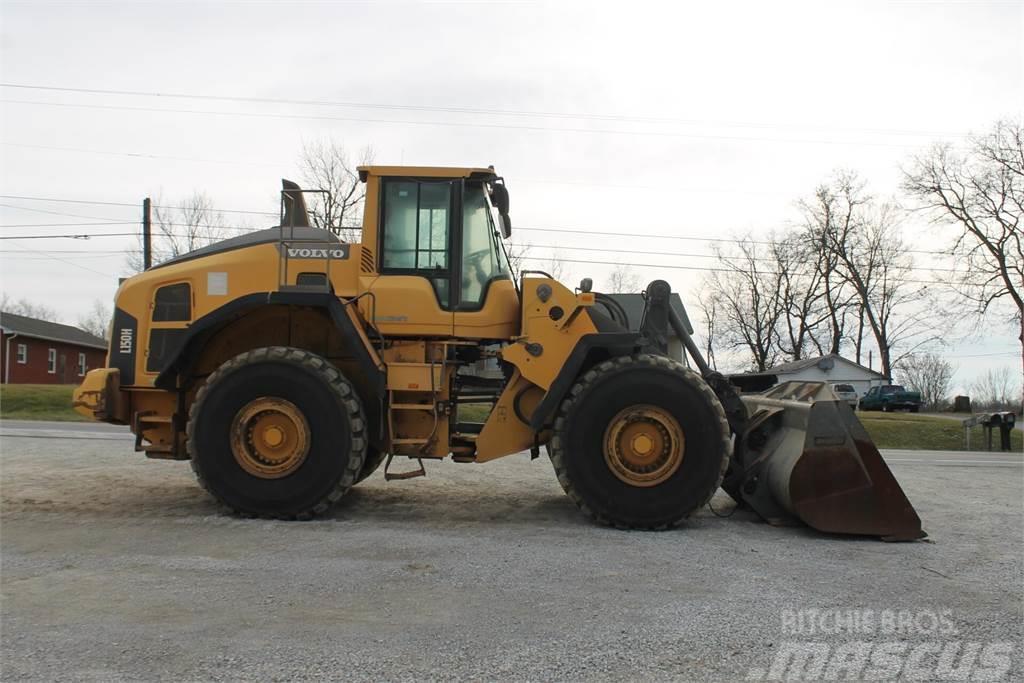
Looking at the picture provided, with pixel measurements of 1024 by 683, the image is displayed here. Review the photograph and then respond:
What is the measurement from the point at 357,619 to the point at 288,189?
4.58 meters

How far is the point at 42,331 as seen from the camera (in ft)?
151

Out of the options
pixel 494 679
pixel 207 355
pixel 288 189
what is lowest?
pixel 494 679

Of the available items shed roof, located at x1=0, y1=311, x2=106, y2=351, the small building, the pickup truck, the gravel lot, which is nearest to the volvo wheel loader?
the gravel lot

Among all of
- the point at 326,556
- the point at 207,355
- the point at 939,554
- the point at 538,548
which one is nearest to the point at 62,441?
the point at 207,355

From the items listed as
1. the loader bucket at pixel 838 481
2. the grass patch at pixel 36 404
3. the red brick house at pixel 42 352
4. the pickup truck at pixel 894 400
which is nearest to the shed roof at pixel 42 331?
the red brick house at pixel 42 352

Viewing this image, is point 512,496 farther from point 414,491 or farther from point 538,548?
point 538,548

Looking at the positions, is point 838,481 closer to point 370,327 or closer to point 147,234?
point 370,327

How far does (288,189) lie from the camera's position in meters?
7.30

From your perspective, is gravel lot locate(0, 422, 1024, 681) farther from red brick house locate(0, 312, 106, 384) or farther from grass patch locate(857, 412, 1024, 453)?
red brick house locate(0, 312, 106, 384)

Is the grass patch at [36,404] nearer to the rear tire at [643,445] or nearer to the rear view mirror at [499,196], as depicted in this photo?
the rear view mirror at [499,196]

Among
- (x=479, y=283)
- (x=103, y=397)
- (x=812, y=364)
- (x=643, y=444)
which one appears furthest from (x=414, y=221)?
(x=812, y=364)

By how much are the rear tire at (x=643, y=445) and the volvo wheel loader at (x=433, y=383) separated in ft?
0.05

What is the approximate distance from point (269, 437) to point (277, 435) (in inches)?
2.8

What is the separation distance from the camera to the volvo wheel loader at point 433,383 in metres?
6.41
